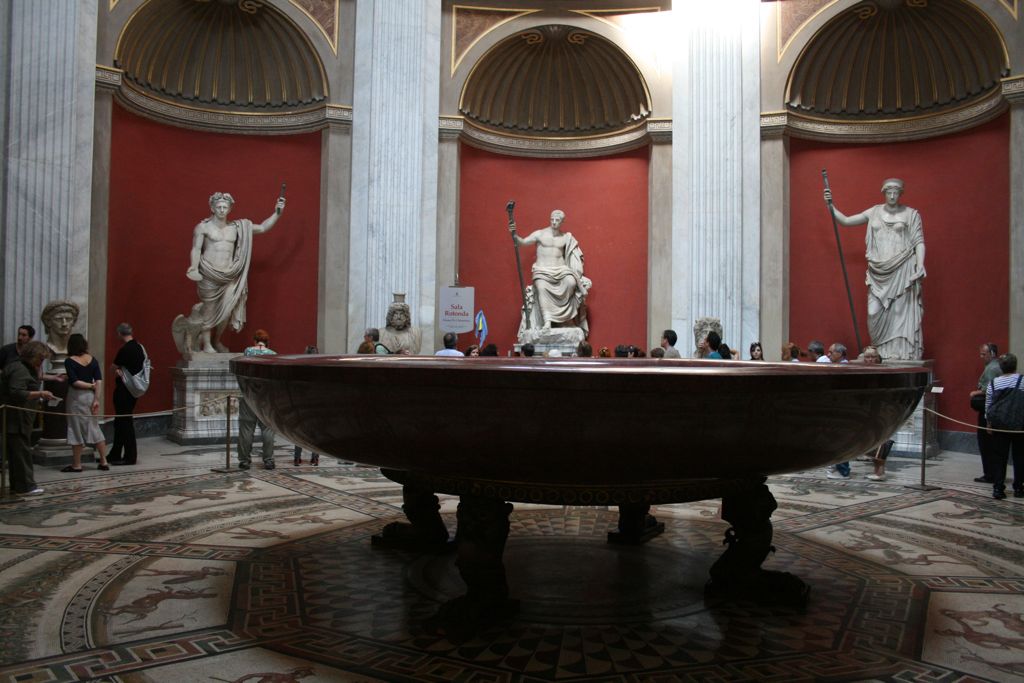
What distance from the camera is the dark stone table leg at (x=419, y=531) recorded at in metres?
4.01

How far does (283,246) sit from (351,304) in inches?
62.4

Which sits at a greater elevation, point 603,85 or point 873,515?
point 603,85

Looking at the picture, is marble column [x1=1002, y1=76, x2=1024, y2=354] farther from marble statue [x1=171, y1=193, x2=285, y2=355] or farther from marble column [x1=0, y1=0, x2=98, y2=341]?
marble column [x1=0, y1=0, x2=98, y2=341]

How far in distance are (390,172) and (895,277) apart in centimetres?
660

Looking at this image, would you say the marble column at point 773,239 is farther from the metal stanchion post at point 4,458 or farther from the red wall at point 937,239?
the metal stanchion post at point 4,458

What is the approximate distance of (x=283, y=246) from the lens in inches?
433

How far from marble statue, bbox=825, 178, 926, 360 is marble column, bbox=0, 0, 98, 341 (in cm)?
925

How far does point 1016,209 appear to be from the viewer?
9023 mm

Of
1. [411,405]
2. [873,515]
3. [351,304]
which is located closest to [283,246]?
[351,304]

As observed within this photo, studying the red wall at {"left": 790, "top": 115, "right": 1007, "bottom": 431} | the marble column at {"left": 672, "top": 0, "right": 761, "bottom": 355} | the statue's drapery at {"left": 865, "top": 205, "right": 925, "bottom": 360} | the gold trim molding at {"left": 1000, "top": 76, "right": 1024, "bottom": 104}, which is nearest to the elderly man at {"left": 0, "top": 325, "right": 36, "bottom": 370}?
the marble column at {"left": 672, "top": 0, "right": 761, "bottom": 355}

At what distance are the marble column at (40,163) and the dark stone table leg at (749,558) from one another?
23.8 ft

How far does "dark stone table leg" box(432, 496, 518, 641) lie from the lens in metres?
2.85

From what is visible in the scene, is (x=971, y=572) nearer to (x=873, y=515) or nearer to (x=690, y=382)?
(x=873, y=515)

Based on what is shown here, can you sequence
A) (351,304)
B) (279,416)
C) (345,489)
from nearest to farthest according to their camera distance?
(279,416), (345,489), (351,304)
